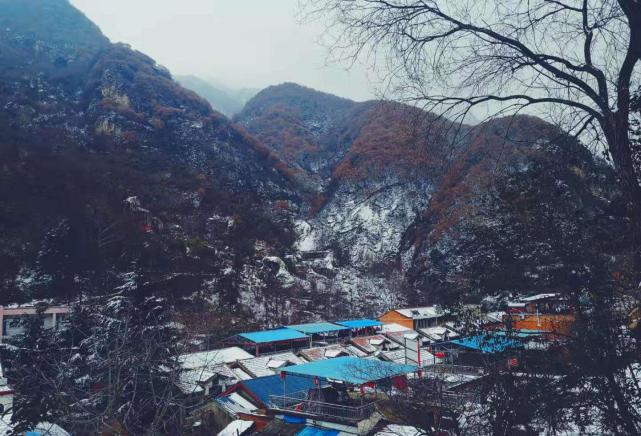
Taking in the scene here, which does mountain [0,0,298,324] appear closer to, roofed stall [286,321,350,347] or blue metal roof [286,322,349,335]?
blue metal roof [286,322,349,335]

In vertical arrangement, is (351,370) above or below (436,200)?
below

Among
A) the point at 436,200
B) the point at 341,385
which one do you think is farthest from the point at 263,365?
the point at 436,200

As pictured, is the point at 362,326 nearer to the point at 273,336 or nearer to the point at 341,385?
the point at 273,336

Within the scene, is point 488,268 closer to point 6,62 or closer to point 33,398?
point 33,398

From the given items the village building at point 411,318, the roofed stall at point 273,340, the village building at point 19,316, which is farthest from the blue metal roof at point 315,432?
the village building at point 411,318

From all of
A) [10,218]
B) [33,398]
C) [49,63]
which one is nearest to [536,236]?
[33,398]

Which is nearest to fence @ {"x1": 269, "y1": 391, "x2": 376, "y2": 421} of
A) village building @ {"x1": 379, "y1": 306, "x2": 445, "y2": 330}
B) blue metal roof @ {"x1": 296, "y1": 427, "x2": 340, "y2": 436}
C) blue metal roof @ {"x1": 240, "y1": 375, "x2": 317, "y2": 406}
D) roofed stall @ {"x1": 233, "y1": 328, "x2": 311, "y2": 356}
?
blue metal roof @ {"x1": 296, "y1": 427, "x2": 340, "y2": 436}
